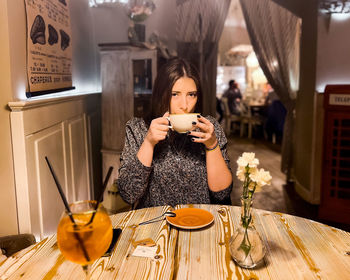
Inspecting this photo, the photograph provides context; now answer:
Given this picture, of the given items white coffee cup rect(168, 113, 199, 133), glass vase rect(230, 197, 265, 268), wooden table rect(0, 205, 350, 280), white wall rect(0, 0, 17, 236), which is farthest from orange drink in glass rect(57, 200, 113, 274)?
white wall rect(0, 0, 17, 236)

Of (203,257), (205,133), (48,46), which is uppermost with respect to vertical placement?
(48,46)

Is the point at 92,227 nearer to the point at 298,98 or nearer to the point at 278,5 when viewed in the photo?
the point at 298,98

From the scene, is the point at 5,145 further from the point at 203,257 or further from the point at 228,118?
the point at 228,118

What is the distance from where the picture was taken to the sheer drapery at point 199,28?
4480 millimetres

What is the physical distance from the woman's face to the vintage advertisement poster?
86cm

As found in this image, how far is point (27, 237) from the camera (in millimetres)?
1694

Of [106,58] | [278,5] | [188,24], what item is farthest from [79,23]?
[278,5]

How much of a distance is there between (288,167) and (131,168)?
353 centimetres

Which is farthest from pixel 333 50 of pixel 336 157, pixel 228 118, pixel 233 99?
pixel 233 99

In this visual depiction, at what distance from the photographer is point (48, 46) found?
227cm

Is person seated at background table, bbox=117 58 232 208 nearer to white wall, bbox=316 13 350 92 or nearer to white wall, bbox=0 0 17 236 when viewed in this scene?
white wall, bbox=0 0 17 236

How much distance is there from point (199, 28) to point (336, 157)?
2345 mm

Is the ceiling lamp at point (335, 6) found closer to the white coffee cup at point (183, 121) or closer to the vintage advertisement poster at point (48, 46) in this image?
the vintage advertisement poster at point (48, 46)

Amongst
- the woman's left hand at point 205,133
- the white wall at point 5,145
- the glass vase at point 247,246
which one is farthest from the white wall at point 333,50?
the glass vase at point 247,246
